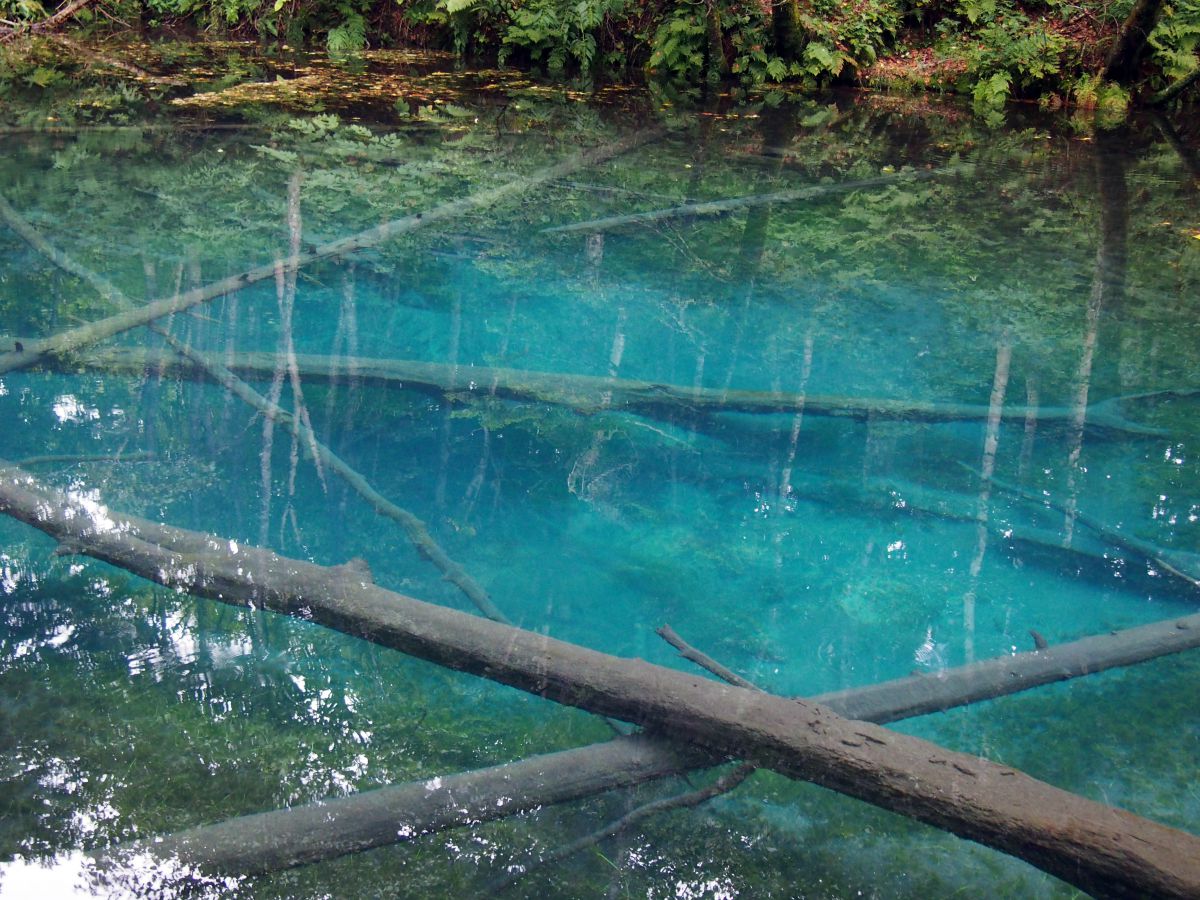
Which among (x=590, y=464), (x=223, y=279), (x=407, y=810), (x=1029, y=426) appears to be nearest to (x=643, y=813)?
(x=407, y=810)

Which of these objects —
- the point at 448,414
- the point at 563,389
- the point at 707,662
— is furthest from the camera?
the point at 563,389

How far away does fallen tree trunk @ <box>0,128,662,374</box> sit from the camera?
511 centimetres

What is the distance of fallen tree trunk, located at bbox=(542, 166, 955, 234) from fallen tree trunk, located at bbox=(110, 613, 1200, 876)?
5190mm

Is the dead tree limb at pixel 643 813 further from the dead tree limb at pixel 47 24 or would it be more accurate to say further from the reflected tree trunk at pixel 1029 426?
the dead tree limb at pixel 47 24

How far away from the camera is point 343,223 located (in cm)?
727

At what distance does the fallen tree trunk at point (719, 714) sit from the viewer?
2.31 meters

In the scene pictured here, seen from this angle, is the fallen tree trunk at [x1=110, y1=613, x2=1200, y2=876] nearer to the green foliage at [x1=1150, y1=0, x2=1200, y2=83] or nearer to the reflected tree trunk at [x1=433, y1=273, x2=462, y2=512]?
the reflected tree trunk at [x1=433, y1=273, x2=462, y2=512]

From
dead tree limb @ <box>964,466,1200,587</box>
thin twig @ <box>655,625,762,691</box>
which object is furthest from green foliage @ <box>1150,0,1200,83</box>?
thin twig @ <box>655,625,762,691</box>

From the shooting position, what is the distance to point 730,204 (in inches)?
328

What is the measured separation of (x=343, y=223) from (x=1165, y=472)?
557 cm

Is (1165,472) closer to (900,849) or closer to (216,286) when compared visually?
(900,849)

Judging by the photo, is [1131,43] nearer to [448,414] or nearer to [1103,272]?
[1103,272]

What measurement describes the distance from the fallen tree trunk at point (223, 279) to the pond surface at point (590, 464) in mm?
57

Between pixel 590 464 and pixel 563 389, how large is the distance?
0.63 m
